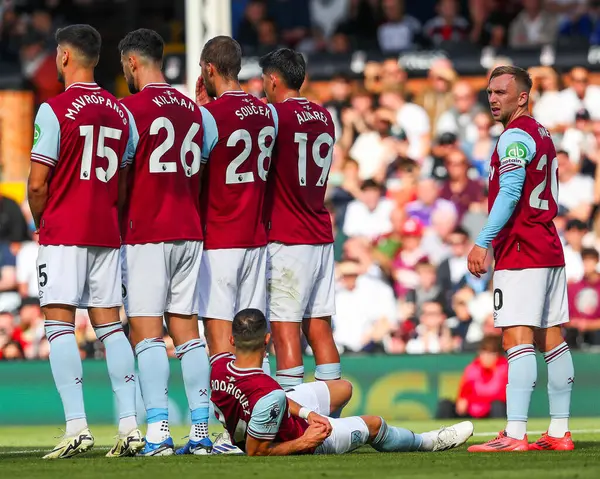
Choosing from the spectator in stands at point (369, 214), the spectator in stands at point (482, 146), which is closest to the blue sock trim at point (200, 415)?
the spectator in stands at point (369, 214)

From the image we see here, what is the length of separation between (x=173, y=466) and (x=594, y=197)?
1042 cm

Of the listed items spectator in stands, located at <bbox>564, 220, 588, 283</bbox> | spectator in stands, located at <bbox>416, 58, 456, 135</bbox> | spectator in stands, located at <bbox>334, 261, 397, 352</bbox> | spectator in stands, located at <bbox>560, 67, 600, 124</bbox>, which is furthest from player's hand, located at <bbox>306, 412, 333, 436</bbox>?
spectator in stands, located at <bbox>416, 58, 456, 135</bbox>

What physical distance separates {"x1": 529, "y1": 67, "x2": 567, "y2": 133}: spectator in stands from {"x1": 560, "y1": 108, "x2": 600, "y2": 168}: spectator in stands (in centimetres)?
15

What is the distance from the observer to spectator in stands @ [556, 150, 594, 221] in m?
16.8

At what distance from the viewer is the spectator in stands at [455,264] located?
52.1 ft

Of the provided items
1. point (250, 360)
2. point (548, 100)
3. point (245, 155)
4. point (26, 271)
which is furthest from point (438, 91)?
point (250, 360)

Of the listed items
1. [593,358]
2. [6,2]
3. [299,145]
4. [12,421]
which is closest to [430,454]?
[299,145]

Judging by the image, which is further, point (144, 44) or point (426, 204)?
point (426, 204)

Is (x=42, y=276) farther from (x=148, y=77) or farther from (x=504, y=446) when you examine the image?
(x=504, y=446)

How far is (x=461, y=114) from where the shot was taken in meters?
18.0

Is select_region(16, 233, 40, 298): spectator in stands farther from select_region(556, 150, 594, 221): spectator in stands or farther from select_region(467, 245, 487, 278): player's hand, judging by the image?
select_region(467, 245, 487, 278): player's hand

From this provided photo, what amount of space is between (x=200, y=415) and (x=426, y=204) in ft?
Result: 28.3

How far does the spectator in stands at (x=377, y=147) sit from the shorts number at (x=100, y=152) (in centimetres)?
932

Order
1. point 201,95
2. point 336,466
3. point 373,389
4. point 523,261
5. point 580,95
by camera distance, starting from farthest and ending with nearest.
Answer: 1. point 580,95
2. point 373,389
3. point 201,95
4. point 523,261
5. point 336,466
